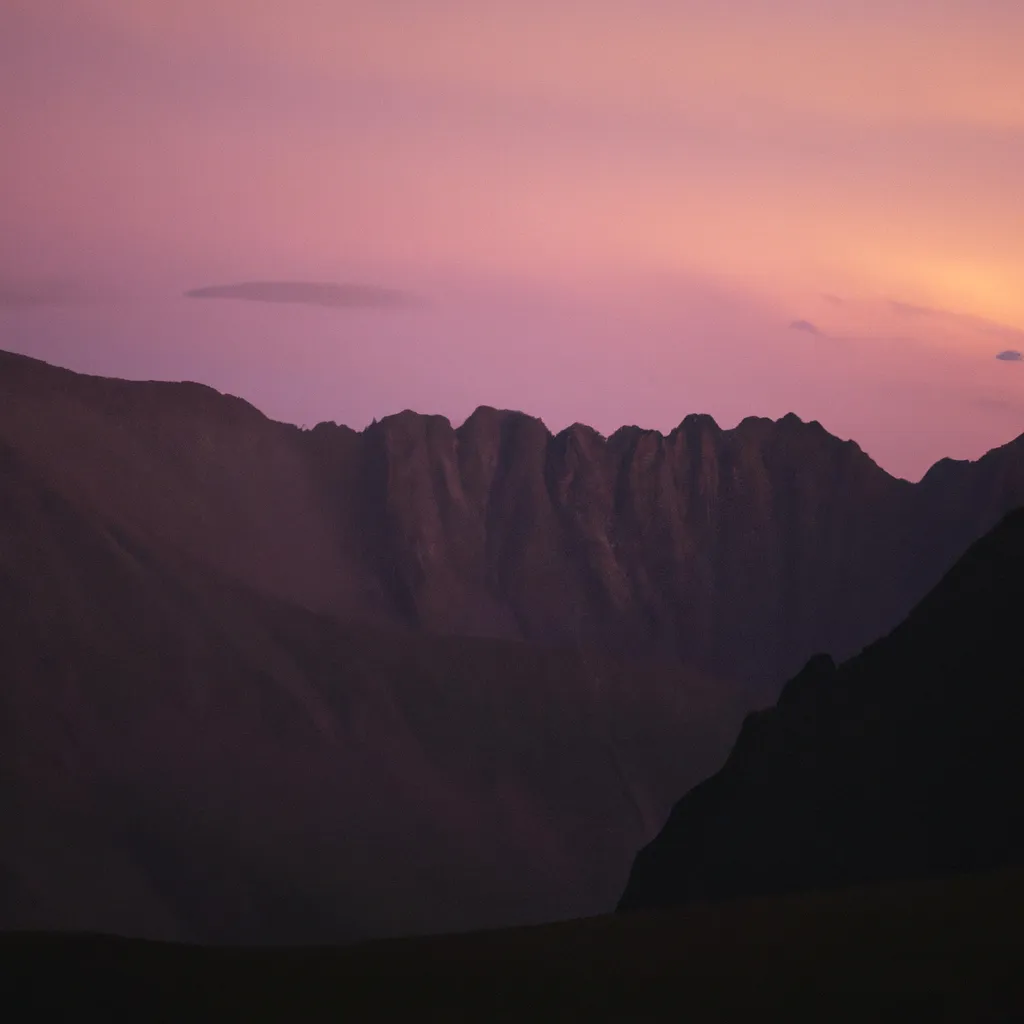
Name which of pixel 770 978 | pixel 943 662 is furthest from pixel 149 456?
pixel 770 978

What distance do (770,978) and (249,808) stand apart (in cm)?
6899

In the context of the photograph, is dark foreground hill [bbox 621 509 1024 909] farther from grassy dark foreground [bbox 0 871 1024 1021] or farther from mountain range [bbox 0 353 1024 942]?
mountain range [bbox 0 353 1024 942]

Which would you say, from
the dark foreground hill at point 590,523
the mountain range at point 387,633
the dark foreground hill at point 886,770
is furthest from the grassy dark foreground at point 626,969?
the dark foreground hill at point 590,523

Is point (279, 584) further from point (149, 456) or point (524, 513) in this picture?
point (524, 513)

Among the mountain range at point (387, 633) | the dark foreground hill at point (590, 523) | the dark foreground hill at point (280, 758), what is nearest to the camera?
the dark foreground hill at point (280, 758)

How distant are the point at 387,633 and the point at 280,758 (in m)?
18.6

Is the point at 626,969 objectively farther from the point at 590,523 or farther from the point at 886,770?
the point at 590,523

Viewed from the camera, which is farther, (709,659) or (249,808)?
(709,659)

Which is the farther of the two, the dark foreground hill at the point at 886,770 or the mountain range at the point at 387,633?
the mountain range at the point at 387,633

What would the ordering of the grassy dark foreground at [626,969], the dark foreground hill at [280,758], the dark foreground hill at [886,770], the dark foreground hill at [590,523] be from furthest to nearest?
the dark foreground hill at [590,523], the dark foreground hill at [280,758], the dark foreground hill at [886,770], the grassy dark foreground at [626,969]

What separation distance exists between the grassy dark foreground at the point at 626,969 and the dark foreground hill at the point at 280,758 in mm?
46473

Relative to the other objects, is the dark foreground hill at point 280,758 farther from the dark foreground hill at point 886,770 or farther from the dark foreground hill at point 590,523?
the dark foreground hill at point 886,770

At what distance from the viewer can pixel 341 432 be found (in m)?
148

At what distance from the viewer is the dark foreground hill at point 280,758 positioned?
7925 cm
